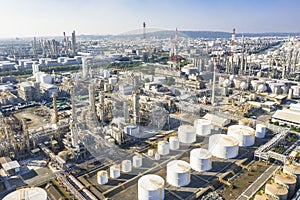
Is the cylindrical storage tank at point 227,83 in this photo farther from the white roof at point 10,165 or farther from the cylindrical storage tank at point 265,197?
the white roof at point 10,165

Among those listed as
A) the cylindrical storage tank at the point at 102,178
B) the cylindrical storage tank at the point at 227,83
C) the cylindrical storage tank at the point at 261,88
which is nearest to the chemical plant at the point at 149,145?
the cylindrical storage tank at the point at 102,178

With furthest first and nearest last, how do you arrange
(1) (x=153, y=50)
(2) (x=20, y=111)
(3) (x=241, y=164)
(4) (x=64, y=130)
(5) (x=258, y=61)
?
(1) (x=153, y=50), (5) (x=258, y=61), (2) (x=20, y=111), (4) (x=64, y=130), (3) (x=241, y=164)

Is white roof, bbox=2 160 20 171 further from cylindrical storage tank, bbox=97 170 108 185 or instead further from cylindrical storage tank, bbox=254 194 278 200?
cylindrical storage tank, bbox=254 194 278 200

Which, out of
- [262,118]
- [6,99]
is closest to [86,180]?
[262,118]

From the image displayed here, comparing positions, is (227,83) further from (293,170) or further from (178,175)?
(178,175)

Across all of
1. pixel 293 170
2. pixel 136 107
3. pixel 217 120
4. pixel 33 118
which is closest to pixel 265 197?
pixel 293 170

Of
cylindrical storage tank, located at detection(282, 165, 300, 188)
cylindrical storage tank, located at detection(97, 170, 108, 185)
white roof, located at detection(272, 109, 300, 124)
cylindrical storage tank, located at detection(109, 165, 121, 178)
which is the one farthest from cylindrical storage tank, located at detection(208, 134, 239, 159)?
white roof, located at detection(272, 109, 300, 124)

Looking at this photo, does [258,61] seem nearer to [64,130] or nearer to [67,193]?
[64,130]

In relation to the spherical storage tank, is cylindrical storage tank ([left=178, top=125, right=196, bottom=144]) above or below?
above
